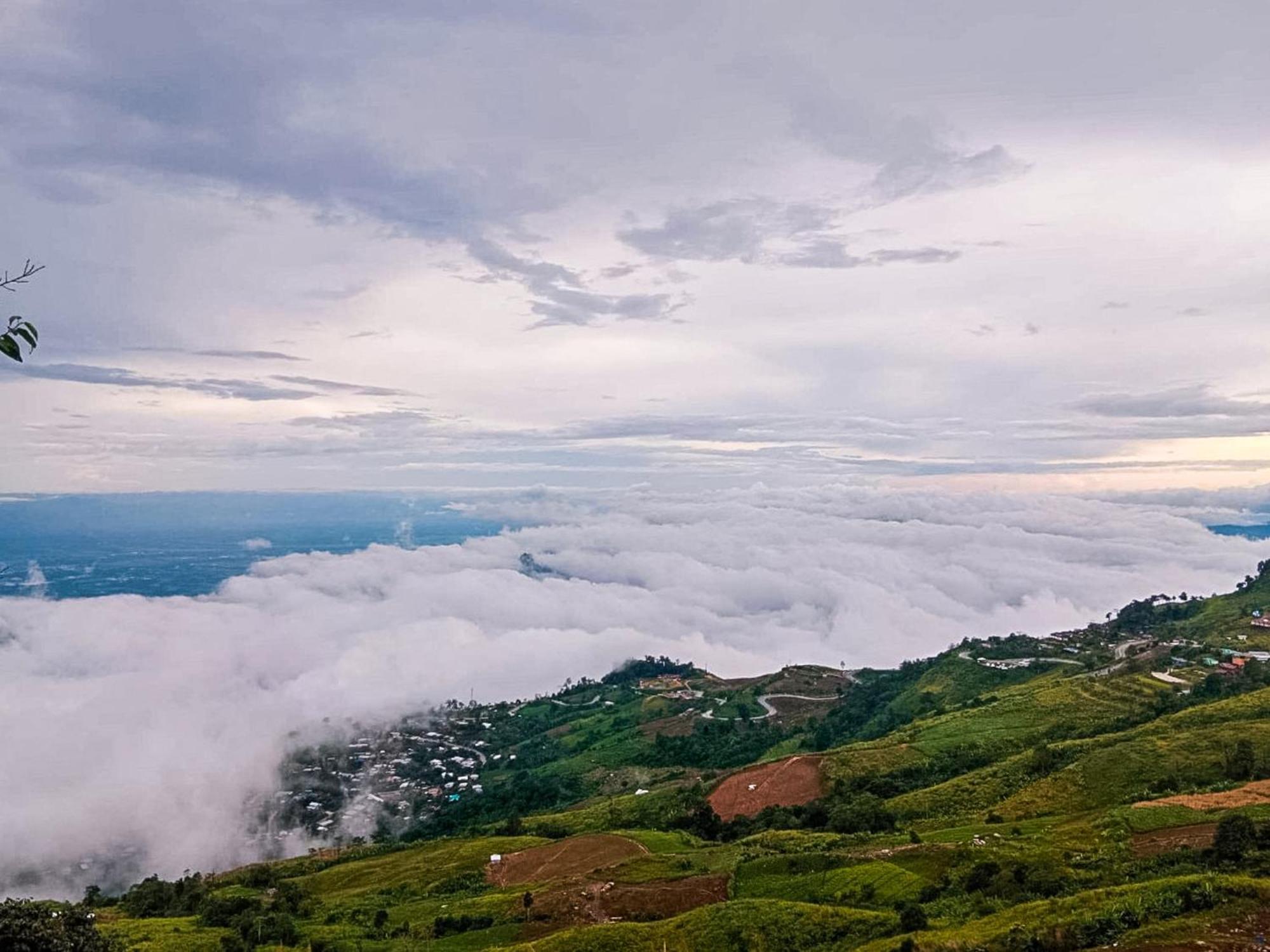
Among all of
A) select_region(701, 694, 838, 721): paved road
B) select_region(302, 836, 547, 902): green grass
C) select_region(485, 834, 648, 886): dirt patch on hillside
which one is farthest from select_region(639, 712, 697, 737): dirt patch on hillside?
select_region(485, 834, 648, 886): dirt patch on hillside

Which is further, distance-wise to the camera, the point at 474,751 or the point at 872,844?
the point at 474,751

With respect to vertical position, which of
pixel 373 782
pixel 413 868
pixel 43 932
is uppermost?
pixel 43 932

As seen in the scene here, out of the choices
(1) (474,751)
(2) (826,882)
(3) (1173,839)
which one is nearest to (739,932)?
(2) (826,882)

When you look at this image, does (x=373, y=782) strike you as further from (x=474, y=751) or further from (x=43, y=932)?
(x=43, y=932)

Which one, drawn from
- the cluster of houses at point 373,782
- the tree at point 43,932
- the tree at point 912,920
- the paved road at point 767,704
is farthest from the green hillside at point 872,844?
the paved road at point 767,704

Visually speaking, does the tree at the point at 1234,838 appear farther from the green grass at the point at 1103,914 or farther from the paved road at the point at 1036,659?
the paved road at the point at 1036,659

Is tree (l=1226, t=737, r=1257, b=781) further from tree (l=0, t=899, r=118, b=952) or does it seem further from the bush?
tree (l=0, t=899, r=118, b=952)
